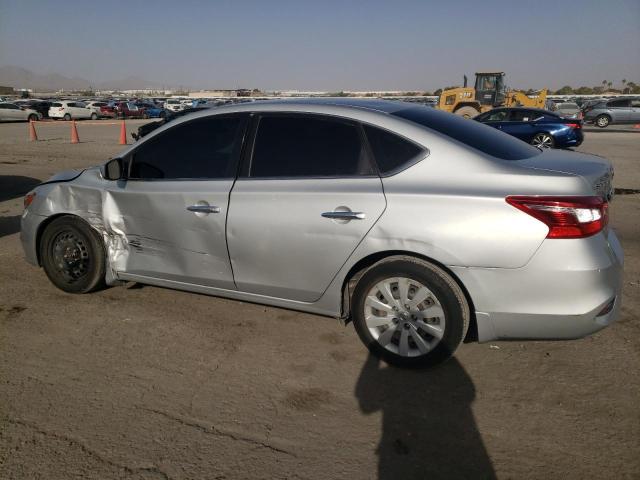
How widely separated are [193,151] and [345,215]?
1407mm

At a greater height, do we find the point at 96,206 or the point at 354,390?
the point at 96,206

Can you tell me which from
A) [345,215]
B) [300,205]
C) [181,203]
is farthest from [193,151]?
[345,215]

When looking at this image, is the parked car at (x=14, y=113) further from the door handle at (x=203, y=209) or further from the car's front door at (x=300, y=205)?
the car's front door at (x=300, y=205)

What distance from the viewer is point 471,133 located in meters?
3.51

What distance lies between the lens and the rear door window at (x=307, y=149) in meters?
3.32

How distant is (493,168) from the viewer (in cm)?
301

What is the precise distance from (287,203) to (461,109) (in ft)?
83.7

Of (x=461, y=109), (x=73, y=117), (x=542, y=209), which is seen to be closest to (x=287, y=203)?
(x=542, y=209)

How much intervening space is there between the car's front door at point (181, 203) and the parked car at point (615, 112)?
31.9m

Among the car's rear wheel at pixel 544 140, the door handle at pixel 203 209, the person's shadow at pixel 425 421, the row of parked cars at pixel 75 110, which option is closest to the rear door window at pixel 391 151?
the door handle at pixel 203 209

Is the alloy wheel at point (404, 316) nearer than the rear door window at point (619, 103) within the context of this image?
Yes

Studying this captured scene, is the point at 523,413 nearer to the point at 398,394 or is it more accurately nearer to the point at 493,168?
the point at 398,394

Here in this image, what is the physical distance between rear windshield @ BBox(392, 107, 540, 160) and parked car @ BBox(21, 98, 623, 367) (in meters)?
0.02

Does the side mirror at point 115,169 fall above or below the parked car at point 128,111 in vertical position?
above
